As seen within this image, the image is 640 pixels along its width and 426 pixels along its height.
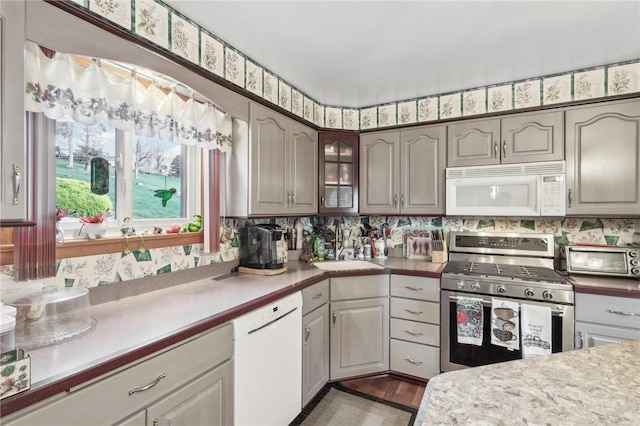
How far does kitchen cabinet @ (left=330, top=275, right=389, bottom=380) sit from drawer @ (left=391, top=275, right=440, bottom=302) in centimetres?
8

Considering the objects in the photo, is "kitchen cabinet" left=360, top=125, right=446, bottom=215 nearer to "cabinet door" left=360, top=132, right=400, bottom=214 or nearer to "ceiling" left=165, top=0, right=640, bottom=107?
"cabinet door" left=360, top=132, right=400, bottom=214

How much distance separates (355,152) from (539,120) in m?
1.48

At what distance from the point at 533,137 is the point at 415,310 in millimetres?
1606

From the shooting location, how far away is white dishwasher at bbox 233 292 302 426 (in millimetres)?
1496

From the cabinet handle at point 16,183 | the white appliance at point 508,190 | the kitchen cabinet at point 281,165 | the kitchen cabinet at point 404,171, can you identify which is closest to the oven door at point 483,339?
the white appliance at point 508,190

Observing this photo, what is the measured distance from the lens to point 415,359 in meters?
2.42

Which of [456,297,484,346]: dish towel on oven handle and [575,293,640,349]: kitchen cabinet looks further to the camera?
[456,297,484,346]: dish towel on oven handle

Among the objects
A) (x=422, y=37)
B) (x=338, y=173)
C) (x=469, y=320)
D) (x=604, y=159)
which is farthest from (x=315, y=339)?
(x=604, y=159)

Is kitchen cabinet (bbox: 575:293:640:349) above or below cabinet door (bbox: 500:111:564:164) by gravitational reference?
below

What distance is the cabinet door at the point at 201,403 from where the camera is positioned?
3.73 feet

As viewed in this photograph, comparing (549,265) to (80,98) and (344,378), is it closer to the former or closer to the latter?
(344,378)

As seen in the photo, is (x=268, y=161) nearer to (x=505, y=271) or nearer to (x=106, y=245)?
(x=106, y=245)

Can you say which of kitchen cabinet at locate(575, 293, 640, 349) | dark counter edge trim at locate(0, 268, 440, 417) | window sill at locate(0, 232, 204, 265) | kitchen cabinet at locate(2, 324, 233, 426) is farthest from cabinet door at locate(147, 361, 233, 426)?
kitchen cabinet at locate(575, 293, 640, 349)

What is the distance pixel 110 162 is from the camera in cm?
167
